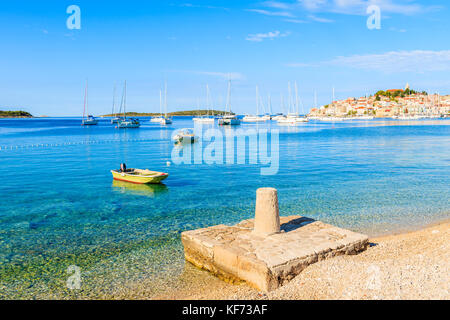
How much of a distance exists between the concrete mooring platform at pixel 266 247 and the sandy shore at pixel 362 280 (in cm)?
21

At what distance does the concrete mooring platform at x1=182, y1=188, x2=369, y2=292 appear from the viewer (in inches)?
281

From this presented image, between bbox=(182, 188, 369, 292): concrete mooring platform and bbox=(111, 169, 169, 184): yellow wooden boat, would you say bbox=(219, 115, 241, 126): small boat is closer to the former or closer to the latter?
bbox=(111, 169, 169, 184): yellow wooden boat

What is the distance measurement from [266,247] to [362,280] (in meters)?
2.22

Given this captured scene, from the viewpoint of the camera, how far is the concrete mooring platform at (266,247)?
7.13 meters

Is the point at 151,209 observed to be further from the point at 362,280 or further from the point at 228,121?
the point at 228,121

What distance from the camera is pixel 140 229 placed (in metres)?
12.6

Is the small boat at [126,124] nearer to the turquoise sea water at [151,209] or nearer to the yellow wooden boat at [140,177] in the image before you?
the turquoise sea water at [151,209]

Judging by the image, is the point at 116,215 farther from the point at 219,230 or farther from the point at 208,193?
the point at 219,230

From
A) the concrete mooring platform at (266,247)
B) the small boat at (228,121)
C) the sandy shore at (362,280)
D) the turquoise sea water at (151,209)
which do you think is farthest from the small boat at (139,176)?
the small boat at (228,121)

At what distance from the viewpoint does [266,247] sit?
7945 millimetres

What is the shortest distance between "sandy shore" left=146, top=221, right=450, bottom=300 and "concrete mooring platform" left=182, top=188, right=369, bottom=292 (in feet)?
0.68

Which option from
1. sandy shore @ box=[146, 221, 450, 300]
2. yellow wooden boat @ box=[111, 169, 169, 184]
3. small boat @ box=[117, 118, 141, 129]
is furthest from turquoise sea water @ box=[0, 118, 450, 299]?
small boat @ box=[117, 118, 141, 129]

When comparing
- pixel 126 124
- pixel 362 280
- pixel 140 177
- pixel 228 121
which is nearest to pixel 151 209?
pixel 140 177

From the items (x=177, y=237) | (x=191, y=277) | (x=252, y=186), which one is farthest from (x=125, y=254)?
(x=252, y=186)
